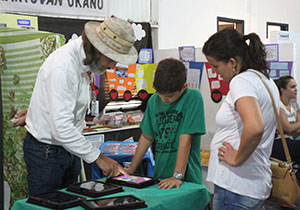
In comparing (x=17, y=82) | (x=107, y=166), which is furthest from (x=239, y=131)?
(x=17, y=82)

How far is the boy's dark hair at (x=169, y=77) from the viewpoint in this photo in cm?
199

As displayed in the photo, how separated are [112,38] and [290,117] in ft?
9.43

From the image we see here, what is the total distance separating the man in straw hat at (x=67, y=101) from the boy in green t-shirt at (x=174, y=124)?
0.23 metres

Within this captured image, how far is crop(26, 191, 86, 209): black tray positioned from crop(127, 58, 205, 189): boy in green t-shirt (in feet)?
1.74

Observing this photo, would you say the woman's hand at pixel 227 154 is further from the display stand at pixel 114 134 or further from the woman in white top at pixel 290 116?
the display stand at pixel 114 134

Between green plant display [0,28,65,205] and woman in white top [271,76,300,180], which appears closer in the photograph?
green plant display [0,28,65,205]

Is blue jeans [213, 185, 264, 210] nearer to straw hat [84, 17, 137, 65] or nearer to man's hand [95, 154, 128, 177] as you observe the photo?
man's hand [95, 154, 128, 177]

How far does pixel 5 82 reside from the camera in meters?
2.77

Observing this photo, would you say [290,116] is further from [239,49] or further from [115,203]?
[115,203]

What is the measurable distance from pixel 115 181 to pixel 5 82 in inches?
51.2

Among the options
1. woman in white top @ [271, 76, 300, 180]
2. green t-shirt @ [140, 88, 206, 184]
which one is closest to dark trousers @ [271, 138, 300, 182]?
woman in white top @ [271, 76, 300, 180]

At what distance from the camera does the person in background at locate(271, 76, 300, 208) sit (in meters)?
3.94

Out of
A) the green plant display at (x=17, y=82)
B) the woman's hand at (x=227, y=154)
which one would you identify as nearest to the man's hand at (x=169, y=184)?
the woman's hand at (x=227, y=154)

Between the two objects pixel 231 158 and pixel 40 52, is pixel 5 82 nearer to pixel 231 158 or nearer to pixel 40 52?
pixel 40 52
